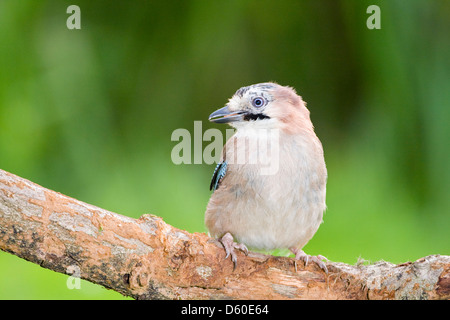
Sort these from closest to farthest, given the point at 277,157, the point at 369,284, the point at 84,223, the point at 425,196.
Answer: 1. the point at 84,223
2. the point at 369,284
3. the point at 277,157
4. the point at 425,196

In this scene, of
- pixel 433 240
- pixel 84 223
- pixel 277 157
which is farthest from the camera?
pixel 433 240

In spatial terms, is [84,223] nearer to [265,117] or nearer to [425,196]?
[265,117]

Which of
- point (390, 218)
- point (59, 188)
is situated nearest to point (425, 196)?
point (390, 218)

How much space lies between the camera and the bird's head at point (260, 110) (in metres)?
3.37

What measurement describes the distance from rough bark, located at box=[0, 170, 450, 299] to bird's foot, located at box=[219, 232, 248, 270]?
0.09 feet

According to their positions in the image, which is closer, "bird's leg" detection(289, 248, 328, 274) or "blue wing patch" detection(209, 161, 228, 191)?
"bird's leg" detection(289, 248, 328, 274)

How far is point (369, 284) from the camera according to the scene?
9.92 feet

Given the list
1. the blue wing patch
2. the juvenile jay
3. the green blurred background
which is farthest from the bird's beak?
the green blurred background

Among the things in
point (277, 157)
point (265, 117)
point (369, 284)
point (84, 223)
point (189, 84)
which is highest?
point (189, 84)

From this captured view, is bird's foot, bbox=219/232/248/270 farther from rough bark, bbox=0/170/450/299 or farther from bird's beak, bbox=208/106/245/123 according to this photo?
bird's beak, bbox=208/106/245/123

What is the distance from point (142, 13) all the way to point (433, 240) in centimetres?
306

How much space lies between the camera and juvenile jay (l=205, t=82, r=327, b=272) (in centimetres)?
328

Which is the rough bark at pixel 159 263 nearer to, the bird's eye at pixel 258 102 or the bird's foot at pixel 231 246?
the bird's foot at pixel 231 246

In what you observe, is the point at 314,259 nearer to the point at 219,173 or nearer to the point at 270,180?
the point at 270,180
